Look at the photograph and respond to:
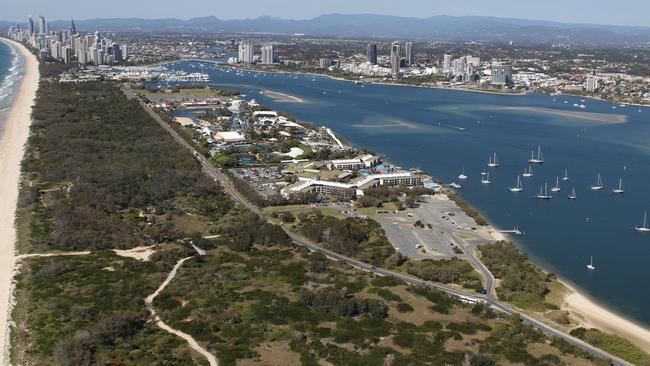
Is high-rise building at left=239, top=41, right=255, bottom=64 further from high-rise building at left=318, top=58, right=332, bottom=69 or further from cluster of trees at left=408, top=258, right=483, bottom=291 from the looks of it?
cluster of trees at left=408, top=258, right=483, bottom=291

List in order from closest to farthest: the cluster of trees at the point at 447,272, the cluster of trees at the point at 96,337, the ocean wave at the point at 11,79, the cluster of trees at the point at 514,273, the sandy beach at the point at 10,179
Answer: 1. the cluster of trees at the point at 96,337
2. the sandy beach at the point at 10,179
3. the cluster of trees at the point at 514,273
4. the cluster of trees at the point at 447,272
5. the ocean wave at the point at 11,79

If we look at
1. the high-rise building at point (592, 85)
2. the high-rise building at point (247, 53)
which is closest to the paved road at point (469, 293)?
the high-rise building at point (592, 85)

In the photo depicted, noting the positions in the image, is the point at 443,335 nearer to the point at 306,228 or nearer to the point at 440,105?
the point at 306,228

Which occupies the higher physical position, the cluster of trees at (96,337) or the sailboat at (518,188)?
the sailboat at (518,188)

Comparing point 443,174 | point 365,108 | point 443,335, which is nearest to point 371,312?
point 443,335

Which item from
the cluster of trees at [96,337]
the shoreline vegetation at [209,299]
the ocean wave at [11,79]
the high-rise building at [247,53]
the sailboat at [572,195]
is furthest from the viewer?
the high-rise building at [247,53]

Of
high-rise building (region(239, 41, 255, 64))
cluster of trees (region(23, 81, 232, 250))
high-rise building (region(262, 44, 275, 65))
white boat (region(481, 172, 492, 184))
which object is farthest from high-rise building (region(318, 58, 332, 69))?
white boat (region(481, 172, 492, 184))

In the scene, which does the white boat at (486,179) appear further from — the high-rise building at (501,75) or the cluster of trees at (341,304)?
the high-rise building at (501,75)

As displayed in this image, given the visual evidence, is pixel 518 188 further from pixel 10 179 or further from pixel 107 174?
pixel 10 179
